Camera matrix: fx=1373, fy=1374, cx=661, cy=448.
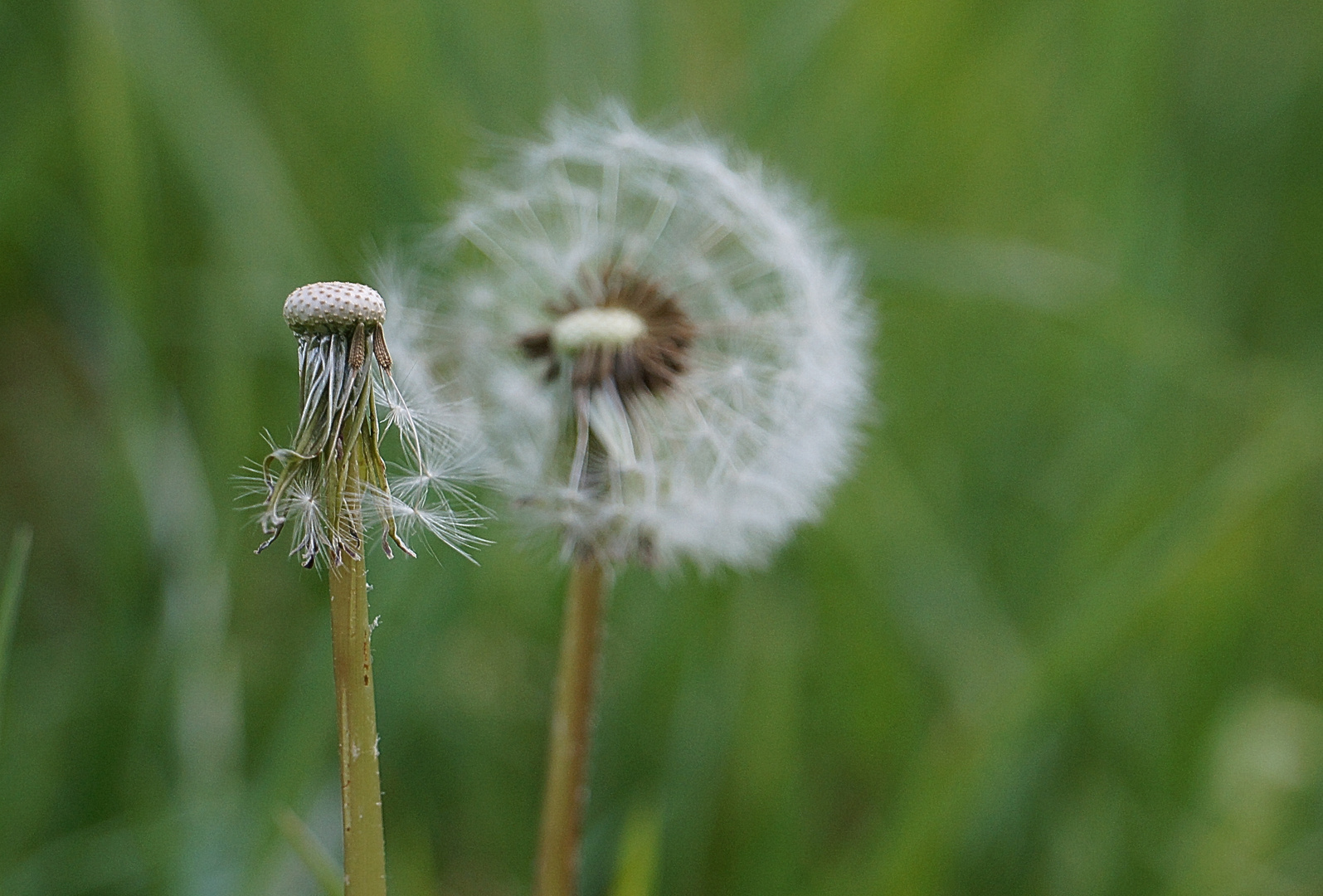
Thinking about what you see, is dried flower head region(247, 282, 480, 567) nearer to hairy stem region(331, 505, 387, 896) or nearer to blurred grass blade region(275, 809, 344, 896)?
hairy stem region(331, 505, 387, 896)

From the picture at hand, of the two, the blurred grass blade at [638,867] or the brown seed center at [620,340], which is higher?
the brown seed center at [620,340]

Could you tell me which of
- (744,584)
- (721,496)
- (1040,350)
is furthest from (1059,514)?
(721,496)

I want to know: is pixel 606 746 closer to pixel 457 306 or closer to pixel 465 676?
pixel 465 676

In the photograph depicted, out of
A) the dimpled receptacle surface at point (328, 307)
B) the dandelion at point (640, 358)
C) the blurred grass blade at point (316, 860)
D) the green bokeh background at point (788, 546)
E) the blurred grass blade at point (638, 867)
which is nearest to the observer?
the dimpled receptacle surface at point (328, 307)

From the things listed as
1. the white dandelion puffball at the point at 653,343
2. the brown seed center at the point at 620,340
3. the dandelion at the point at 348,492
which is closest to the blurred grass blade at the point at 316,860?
the dandelion at the point at 348,492

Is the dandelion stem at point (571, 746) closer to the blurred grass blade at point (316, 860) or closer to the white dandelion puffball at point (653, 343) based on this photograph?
the white dandelion puffball at point (653, 343)
